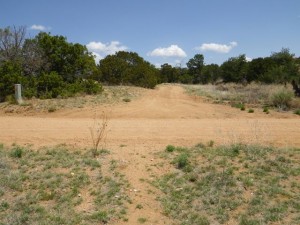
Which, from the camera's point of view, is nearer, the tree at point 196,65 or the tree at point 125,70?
the tree at point 125,70

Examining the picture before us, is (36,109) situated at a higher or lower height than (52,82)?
lower

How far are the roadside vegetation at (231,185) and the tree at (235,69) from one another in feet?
125

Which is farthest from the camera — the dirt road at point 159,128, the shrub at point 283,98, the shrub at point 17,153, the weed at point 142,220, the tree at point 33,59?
the tree at point 33,59

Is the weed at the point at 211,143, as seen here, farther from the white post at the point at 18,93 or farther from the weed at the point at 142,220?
the white post at the point at 18,93

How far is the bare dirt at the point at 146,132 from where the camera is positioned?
7.03m

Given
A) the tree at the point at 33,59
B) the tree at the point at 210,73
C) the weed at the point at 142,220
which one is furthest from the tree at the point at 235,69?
the weed at the point at 142,220

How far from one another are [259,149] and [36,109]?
9995mm

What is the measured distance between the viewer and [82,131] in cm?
1017

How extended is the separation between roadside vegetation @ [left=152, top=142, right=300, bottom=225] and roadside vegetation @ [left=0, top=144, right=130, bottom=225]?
941mm

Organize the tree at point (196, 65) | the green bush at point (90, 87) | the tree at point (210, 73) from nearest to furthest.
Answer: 1. the green bush at point (90, 87)
2. the tree at point (210, 73)
3. the tree at point (196, 65)

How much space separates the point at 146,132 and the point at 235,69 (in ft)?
133

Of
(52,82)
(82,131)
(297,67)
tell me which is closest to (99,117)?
(82,131)

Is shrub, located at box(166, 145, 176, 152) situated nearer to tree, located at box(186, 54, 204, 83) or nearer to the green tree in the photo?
the green tree

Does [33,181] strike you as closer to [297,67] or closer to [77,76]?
[77,76]
